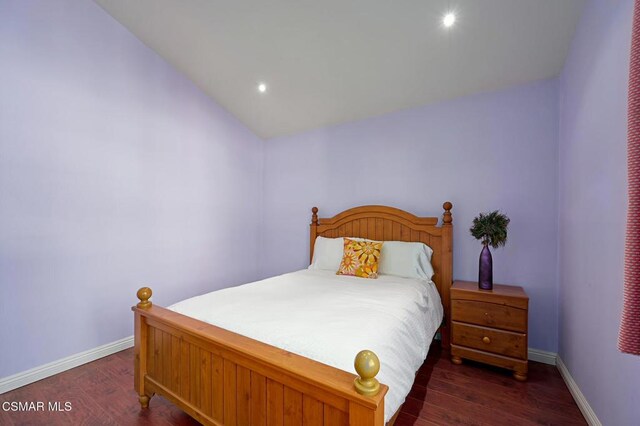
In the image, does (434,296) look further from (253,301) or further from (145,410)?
(145,410)

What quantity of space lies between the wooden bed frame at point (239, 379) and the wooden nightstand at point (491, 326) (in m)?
1.63

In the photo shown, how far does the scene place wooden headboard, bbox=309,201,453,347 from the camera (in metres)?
2.58

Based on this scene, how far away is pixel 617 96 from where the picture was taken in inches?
52.7

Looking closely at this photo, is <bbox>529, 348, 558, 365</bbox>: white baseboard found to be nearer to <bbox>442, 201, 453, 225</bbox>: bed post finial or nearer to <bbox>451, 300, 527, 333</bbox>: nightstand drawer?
<bbox>451, 300, 527, 333</bbox>: nightstand drawer

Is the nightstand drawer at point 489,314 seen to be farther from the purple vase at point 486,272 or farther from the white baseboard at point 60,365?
the white baseboard at point 60,365

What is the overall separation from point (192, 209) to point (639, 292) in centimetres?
335

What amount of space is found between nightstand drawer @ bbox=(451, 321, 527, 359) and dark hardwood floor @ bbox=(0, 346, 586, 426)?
191mm

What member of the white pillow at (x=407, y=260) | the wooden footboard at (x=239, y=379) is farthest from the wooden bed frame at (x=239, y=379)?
the white pillow at (x=407, y=260)

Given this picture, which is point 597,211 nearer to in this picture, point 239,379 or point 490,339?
point 490,339

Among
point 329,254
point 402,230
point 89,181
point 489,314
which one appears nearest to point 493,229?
point 489,314

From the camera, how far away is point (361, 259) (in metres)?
2.59

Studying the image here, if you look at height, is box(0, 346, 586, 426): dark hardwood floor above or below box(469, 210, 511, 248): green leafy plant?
below

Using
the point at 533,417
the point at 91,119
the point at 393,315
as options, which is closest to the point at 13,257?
the point at 91,119

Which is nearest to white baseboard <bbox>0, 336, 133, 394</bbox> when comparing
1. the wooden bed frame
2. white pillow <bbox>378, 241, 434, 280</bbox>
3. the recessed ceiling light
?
the wooden bed frame
